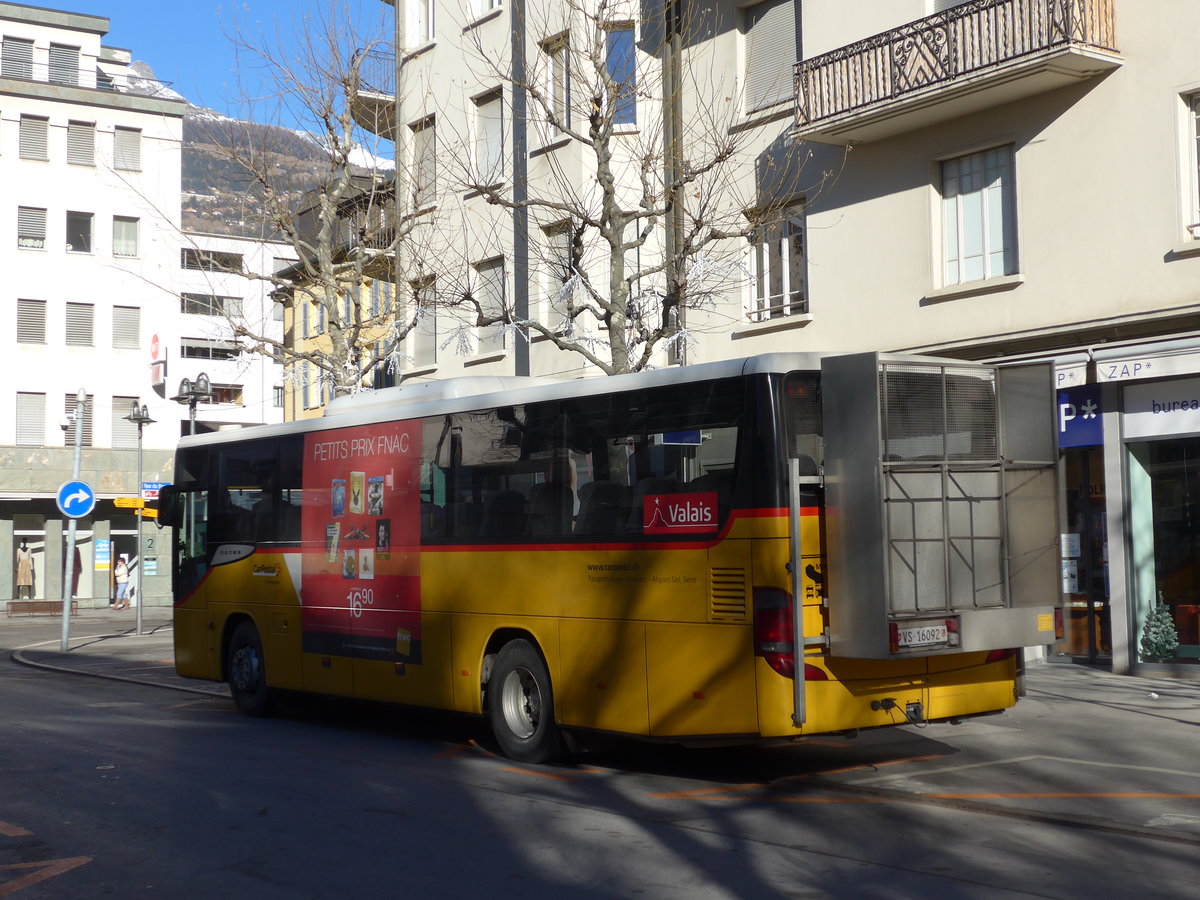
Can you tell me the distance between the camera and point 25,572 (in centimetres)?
4709

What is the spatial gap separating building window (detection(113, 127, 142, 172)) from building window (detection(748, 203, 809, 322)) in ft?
124

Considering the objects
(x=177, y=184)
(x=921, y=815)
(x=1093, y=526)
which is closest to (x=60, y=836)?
(x=921, y=815)

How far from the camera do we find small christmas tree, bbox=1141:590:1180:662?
54.6 feet

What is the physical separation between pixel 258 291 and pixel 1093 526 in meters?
55.6

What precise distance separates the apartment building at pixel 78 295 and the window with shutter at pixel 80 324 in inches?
2.0

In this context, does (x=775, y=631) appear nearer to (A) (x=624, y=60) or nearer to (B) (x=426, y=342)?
(A) (x=624, y=60)

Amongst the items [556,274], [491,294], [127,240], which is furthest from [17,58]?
[556,274]

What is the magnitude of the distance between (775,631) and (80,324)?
154 ft

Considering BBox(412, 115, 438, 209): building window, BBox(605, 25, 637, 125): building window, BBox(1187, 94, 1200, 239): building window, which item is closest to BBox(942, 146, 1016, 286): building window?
BBox(1187, 94, 1200, 239): building window

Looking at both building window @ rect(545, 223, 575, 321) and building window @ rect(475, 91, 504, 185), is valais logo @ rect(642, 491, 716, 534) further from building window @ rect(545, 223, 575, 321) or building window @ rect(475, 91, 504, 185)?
building window @ rect(475, 91, 504, 185)

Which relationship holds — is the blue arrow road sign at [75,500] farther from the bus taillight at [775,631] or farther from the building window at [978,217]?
the bus taillight at [775,631]

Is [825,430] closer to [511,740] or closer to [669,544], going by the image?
[669,544]

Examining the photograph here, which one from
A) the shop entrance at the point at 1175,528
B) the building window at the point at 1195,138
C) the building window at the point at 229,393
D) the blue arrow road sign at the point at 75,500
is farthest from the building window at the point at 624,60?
the building window at the point at 229,393

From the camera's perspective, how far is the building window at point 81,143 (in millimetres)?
51625
